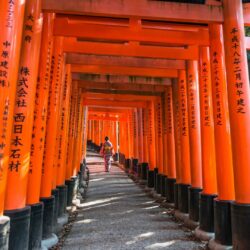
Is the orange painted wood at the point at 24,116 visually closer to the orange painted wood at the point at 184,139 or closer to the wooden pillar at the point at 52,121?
the wooden pillar at the point at 52,121

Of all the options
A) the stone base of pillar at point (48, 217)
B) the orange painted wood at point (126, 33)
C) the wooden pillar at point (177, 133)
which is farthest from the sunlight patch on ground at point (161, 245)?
the orange painted wood at point (126, 33)

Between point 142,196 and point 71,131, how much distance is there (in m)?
3.07

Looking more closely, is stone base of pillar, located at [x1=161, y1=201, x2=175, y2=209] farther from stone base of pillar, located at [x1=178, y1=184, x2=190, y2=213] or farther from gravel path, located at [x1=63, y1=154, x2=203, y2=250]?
stone base of pillar, located at [x1=178, y1=184, x2=190, y2=213]

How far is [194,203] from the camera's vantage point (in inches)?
219

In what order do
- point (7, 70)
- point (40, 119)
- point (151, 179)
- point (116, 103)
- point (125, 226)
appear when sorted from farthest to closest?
point (116, 103) → point (151, 179) → point (125, 226) → point (40, 119) → point (7, 70)

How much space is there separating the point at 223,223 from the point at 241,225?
581 mm

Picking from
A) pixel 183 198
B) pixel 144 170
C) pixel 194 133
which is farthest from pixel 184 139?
pixel 144 170

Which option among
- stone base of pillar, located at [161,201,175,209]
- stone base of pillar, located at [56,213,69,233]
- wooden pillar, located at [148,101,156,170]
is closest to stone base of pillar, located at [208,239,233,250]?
stone base of pillar, located at [56,213,69,233]

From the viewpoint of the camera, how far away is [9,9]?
2.90m

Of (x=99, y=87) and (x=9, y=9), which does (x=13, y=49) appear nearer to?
(x=9, y=9)

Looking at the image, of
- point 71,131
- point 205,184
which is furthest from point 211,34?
point 71,131

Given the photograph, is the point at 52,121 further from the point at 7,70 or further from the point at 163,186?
the point at 163,186

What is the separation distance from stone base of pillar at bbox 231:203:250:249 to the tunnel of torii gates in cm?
1

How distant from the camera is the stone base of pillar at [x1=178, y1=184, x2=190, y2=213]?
628 cm
